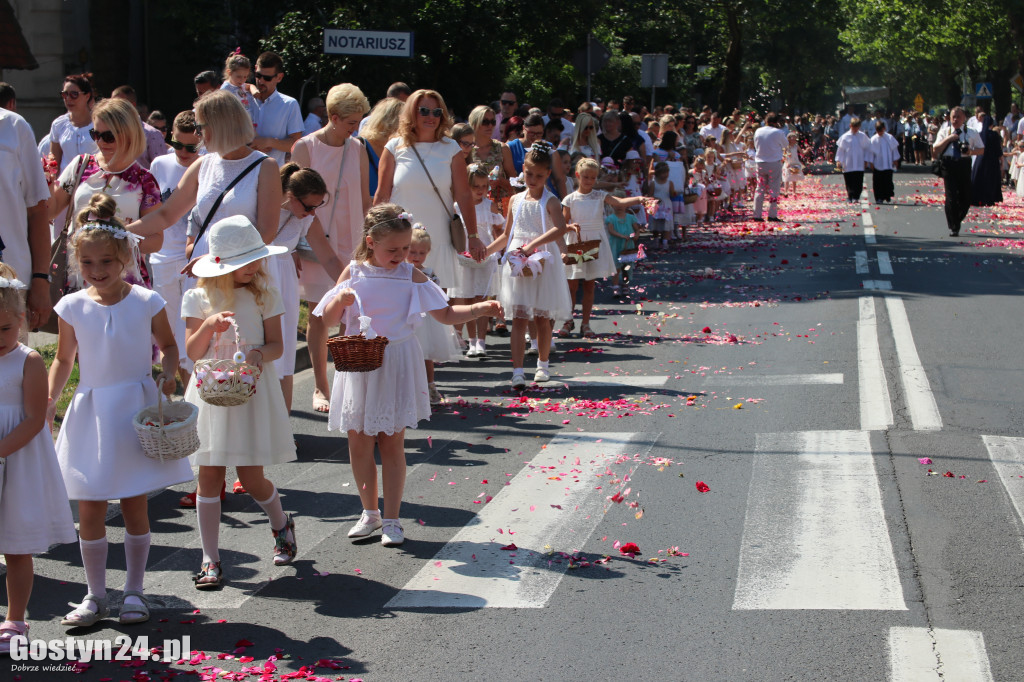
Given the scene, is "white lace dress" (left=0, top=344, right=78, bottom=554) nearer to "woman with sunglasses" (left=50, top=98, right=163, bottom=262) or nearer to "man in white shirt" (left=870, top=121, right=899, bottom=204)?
"woman with sunglasses" (left=50, top=98, right=163, bottom=262)

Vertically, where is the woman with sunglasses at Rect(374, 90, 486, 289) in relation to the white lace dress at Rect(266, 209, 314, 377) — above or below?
above

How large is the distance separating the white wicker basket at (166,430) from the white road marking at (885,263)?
43.4 ft

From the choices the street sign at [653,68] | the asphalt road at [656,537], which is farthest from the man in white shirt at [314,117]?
the street sign at [653,68]

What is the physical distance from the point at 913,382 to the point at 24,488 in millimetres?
6799

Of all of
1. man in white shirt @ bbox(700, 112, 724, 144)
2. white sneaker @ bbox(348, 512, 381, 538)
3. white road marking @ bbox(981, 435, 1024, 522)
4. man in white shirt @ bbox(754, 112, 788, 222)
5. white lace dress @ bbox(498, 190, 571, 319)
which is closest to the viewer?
white sneaker @ bbox(348, 512, 381, 538)

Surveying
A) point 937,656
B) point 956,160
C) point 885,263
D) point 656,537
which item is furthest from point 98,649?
point 956,160

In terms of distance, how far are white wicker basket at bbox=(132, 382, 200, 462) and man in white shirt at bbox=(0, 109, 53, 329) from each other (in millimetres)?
1464

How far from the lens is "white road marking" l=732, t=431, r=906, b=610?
5.16 meters

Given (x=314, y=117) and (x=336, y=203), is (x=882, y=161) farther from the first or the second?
(x=336, y=203)

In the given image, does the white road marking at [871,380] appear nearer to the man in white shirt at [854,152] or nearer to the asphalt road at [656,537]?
the asphalt road at [656,537]

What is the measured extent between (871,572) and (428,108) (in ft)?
16.0

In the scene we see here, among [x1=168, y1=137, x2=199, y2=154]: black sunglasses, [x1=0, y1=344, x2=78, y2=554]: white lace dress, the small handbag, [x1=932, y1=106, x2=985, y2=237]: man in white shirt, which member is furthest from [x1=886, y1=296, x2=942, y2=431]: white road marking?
[x1=932, y1=106, x2=985, y2=237]: man in white shirt

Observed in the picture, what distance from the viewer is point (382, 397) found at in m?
5.95

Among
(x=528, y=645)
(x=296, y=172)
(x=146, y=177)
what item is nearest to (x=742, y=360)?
(x=296, y=172)
